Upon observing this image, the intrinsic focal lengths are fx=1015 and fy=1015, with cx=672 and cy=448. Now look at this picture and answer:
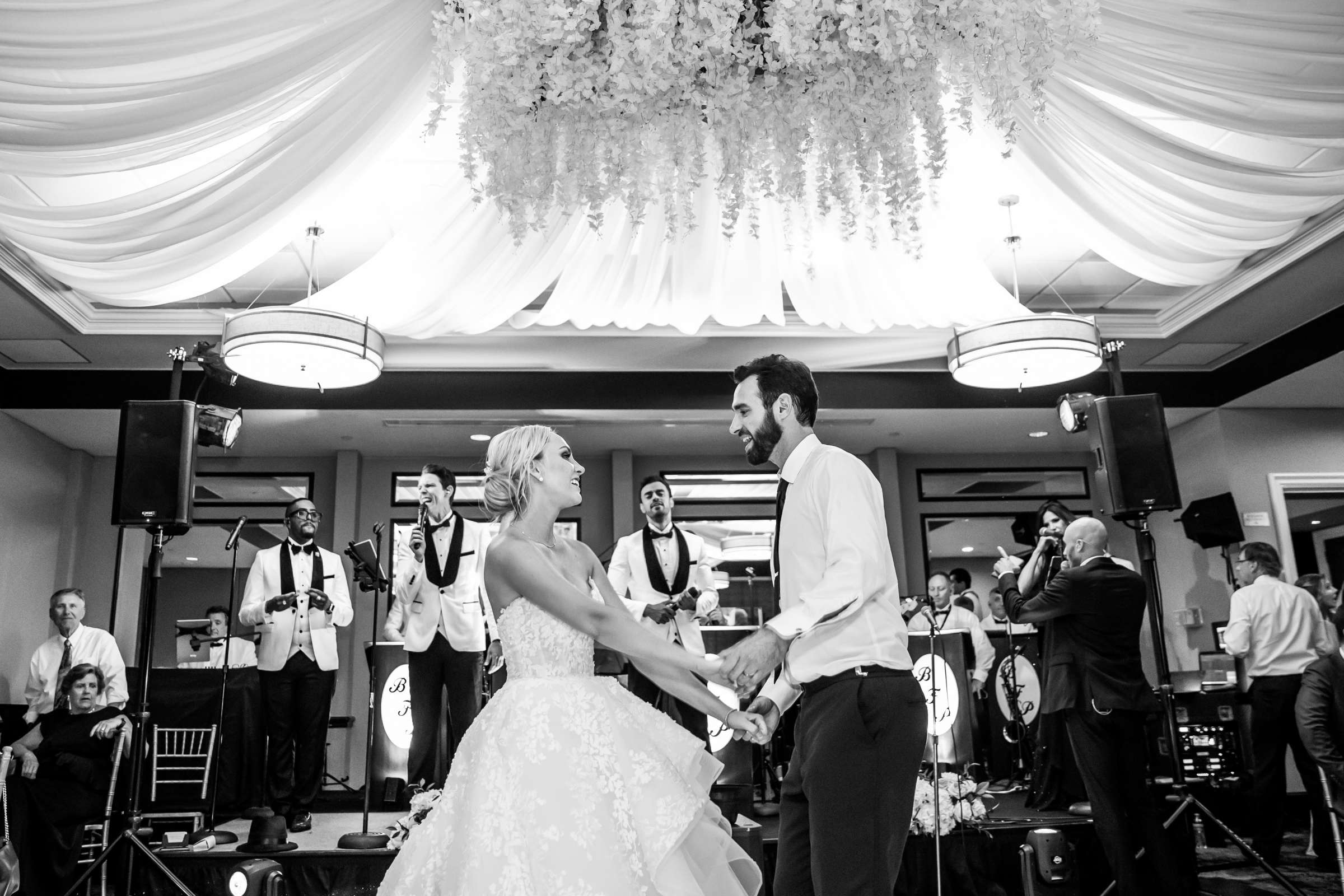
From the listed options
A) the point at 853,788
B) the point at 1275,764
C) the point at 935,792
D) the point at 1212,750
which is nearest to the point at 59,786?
the point at 935,792

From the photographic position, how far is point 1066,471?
11195 mm

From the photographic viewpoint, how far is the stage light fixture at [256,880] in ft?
13.8

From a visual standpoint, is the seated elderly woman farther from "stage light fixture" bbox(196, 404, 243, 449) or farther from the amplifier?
the amplifier

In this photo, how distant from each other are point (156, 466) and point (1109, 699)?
457 cm

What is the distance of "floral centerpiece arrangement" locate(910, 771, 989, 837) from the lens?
4648 millimetres

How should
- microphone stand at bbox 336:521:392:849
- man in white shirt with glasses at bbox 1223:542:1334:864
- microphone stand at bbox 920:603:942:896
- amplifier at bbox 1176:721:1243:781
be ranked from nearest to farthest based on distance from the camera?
microphone stand at bbox 920:603:942:896 → microphone stand at bbox 336:521:392:849 → man in white shirt with glasses at bbox 1223:542:1334:864 → amplifier at bbox 1176:721:1243:781

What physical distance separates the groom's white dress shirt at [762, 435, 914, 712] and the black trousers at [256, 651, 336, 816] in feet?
14.5

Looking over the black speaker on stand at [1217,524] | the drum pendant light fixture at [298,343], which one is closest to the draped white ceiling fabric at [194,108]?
the drum pendant light fixture at [298,343]

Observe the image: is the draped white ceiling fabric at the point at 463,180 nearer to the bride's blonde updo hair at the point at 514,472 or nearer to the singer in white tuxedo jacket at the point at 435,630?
the singer in white tuxedo jacket at the point at 435,630

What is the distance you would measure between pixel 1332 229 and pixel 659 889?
592cm

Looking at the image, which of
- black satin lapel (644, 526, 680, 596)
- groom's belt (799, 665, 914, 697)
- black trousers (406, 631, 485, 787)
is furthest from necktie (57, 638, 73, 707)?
groom's belt (799, 665, 914, 697)

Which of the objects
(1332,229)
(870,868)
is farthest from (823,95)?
(1332,229)

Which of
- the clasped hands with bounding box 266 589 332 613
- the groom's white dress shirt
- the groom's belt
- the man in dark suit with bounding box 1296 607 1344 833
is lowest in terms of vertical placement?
the man in dark suit with bounding box 1296 607 1344 833

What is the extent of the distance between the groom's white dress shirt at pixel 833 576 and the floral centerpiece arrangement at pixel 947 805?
97.7 inches
